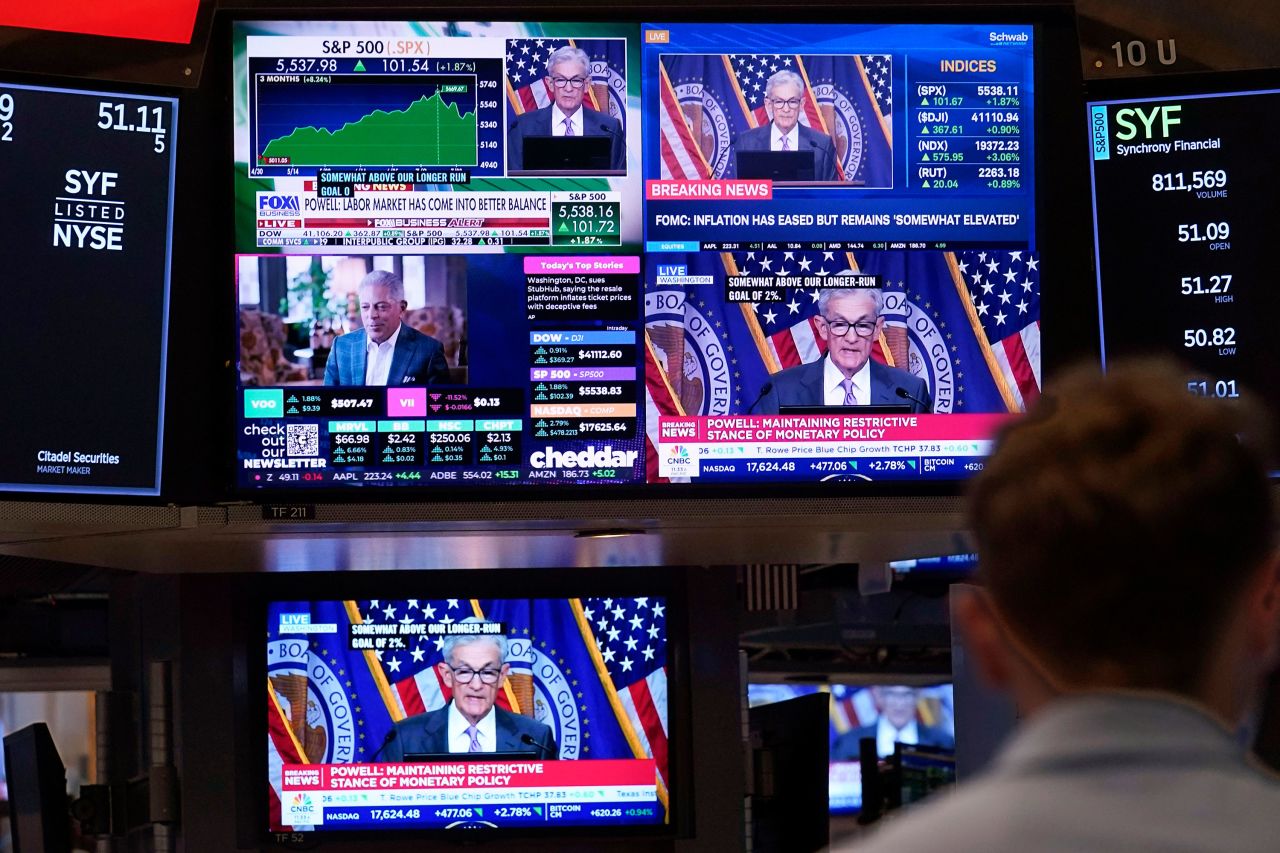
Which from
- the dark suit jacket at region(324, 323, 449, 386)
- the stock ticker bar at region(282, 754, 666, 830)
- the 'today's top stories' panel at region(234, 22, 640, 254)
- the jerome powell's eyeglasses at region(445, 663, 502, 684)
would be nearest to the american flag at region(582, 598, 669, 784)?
the stock ticker bar at region(282, 754, 666, 830)

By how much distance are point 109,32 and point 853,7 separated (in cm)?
140

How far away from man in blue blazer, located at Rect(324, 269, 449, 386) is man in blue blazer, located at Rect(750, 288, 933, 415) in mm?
610

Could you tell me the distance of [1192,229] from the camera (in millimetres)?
3086

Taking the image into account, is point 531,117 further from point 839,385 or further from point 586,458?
point 839,385

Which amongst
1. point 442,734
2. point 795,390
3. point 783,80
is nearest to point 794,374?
point 795,390

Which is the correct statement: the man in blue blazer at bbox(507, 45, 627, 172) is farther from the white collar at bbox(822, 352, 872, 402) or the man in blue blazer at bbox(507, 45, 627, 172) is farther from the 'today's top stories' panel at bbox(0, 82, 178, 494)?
the 'today's top stories' panel at bbox(0, 82, 178, 494)

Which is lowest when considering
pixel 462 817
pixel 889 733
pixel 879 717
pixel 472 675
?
pixel 889 733

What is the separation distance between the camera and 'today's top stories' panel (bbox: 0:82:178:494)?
281 cm

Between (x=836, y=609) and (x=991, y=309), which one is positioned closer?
(x=991, y=309)

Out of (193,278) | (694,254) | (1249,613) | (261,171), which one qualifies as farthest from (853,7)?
(1249,613)

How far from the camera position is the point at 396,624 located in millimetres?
3867

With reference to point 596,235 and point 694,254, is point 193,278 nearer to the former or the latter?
point 596,235

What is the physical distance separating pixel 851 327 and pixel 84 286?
4.59 feet

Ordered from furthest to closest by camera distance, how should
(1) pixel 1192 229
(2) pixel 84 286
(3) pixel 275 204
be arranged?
(1) pixel 1192 229, (3) pixel 275 204, (2) pixel 84 286
